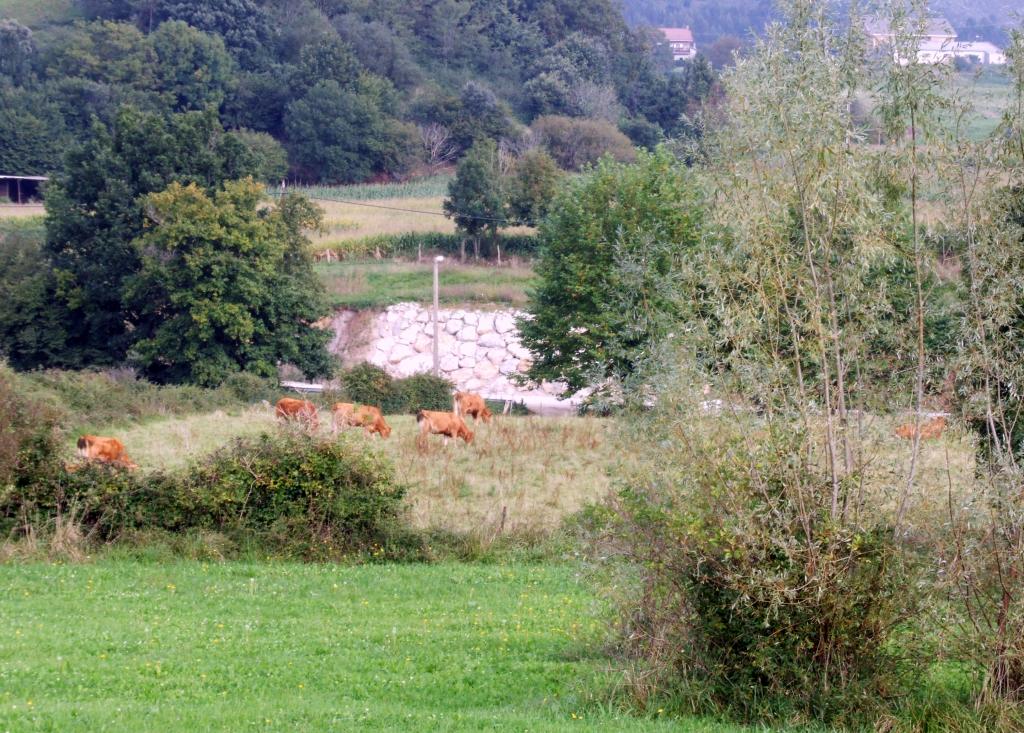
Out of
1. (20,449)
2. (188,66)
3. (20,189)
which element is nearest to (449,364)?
(20,189)

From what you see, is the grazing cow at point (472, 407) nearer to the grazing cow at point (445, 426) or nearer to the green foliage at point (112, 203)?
the grazing cow at point (445, 426)

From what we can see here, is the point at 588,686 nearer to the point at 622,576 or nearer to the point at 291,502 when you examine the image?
the point at 622,576

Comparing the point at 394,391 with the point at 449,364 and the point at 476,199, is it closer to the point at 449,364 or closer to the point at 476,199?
the point at 449,364

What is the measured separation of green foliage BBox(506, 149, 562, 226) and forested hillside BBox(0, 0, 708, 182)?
17.5m

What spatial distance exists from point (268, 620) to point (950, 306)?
25.5 ft

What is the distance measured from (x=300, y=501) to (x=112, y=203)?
33656mm

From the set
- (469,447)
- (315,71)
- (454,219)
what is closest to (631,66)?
(315,71)

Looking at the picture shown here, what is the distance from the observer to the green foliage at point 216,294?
1682 inches

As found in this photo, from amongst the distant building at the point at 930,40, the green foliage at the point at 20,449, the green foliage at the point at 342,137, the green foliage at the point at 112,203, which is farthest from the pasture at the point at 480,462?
the green foliage at the point at 342,137

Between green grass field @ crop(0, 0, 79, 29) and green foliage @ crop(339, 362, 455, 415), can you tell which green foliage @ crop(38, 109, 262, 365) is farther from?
green grass field @ crop(0, 0, 79, 29)

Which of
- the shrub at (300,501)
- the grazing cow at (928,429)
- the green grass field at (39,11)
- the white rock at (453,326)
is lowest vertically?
the white rock at (453,326)

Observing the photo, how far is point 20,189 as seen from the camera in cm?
7469

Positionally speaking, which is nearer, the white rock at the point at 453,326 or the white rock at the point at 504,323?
the white rock at the point at 504,323

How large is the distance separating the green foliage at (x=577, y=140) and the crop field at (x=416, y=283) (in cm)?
2297
